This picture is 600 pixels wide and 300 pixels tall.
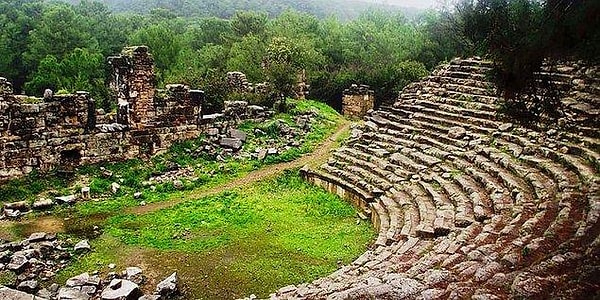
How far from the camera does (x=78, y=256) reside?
12.1 metres

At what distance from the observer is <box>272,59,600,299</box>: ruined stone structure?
6.87 metres

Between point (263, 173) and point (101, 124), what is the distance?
19.0 feet

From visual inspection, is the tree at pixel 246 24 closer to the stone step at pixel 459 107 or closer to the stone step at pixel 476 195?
the stone step at pixel 459 107

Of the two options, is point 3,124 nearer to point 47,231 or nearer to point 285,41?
point 47,231

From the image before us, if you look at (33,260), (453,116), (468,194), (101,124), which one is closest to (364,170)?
(453,116)

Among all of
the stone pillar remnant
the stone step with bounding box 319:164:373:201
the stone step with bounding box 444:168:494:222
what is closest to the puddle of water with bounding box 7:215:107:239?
the stone pillar remnant

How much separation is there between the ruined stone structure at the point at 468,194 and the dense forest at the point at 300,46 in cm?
222

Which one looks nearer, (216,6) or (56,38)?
(56,38)

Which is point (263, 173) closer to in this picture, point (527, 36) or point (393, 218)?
point (393, 218)

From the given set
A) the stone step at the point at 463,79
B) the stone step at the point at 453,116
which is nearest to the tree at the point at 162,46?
the stone step at the point at 463,79

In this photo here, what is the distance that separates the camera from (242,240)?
12977 mm

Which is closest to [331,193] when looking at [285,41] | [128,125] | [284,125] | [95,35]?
[284,125]

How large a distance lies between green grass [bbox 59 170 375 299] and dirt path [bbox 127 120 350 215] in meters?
0.45

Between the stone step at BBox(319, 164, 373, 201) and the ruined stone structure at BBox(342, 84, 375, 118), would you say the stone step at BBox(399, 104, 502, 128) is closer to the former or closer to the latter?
the stone step at BBox(319, 164, 373, 201)
